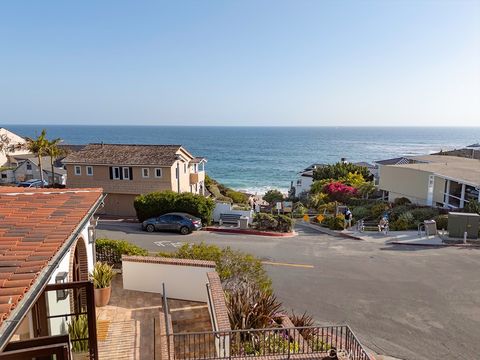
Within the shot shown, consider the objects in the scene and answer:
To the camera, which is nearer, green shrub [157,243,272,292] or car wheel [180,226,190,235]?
green shrub [157,243,272,292]

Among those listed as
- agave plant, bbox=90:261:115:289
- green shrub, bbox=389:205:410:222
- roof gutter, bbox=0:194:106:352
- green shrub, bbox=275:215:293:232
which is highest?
roof gutter, bbox=0:194:106:352

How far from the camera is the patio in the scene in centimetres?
904

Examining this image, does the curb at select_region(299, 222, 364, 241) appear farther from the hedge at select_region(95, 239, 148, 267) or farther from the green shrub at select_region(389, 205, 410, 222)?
the hedge at select_region(95, 239, 148, 267)

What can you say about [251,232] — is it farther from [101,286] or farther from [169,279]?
[101,286]

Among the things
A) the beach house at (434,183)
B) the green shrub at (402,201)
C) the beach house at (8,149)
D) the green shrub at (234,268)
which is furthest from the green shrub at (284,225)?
the beach house at (8,149)

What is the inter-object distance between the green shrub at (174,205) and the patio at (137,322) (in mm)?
15774

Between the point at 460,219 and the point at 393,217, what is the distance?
667 centimetres

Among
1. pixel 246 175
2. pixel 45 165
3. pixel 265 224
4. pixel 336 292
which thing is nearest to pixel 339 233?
pixel 265 224

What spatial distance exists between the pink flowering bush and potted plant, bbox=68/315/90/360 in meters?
31.2

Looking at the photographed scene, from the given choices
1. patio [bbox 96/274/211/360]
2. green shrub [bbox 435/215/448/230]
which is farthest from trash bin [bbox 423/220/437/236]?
patio [bbox 96/274/211/360]

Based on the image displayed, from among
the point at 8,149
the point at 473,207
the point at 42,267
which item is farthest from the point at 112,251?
the point at 8,149

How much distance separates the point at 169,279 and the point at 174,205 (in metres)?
17.2

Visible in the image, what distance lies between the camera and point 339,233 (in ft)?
87.1

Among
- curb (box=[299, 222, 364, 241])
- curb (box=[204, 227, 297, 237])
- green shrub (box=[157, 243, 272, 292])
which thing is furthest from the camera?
curb (box=[204, 227, 297, 237])
